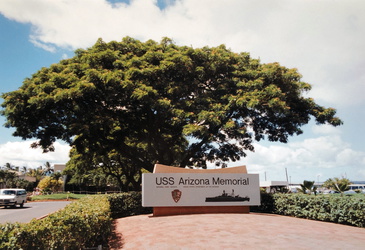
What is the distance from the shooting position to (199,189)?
15.8 metres

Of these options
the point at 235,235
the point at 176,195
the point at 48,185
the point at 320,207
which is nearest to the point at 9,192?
the point at 176,195

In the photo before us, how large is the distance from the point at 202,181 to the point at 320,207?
5.99 meters

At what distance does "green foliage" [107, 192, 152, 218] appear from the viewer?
15.8 meters

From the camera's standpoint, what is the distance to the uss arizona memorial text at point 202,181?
609 inches

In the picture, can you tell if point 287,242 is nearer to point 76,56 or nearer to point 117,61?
point 117,61

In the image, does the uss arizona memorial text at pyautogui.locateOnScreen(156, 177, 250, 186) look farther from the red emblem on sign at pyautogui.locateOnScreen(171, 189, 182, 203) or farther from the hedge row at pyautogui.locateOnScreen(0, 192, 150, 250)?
the hedge row at pyautogui.locateOnScreen(0, 192, 150, 250)

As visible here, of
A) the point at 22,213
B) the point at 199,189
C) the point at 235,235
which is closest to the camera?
the point at 235,235

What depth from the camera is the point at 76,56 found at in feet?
57.5

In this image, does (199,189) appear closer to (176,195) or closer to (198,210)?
(198,210)

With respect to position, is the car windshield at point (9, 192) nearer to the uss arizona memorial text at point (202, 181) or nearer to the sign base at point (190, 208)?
the sign base at point (190, 208)

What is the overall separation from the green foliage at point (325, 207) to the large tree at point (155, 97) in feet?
14.6

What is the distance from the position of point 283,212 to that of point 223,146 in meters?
6.36

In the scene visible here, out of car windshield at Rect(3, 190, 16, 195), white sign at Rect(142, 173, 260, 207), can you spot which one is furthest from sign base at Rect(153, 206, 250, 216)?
car windshield at Rect(3, 190, 16, 195)

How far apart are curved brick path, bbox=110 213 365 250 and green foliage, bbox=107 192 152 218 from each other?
3300 mm
